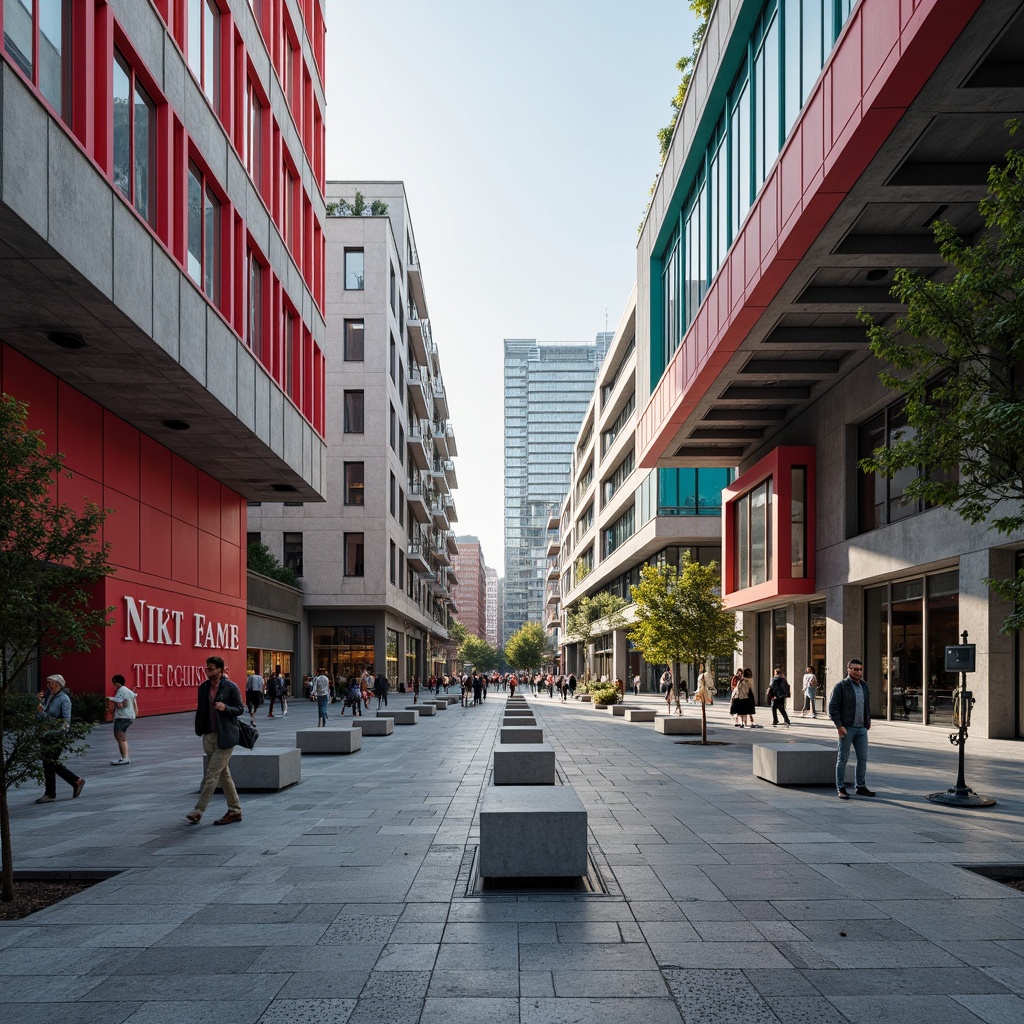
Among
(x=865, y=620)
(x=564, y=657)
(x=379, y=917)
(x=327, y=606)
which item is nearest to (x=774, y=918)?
(x=379, y=917)

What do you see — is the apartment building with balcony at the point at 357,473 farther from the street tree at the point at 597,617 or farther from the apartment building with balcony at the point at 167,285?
the street tree at the point at 597,617

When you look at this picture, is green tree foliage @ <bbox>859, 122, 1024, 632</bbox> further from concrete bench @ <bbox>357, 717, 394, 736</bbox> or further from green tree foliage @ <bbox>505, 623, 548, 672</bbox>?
green tree foliage @ <bbox>505, 623, 548, 672</bbox>

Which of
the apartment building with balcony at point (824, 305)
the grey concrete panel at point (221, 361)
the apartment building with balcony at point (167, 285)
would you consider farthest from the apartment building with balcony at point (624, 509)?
the apartment building with balcony at point (167, 285)

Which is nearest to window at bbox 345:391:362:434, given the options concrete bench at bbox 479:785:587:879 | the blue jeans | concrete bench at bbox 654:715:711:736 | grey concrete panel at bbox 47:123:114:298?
concrete bench at bbox 654:715:711:736

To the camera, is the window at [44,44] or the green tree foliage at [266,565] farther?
the green tree foliage at [266,565]

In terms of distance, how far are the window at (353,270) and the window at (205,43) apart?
27590mm

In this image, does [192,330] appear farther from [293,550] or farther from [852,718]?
[293,550]

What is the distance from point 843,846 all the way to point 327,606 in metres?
44.6

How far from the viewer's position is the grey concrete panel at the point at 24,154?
517 inches

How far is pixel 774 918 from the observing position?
6.62 metres

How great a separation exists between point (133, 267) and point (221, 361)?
20.0 feet

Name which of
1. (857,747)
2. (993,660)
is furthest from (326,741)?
(993,660)

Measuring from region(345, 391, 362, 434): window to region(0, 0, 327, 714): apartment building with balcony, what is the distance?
1347cm

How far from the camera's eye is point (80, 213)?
51.3 feet
